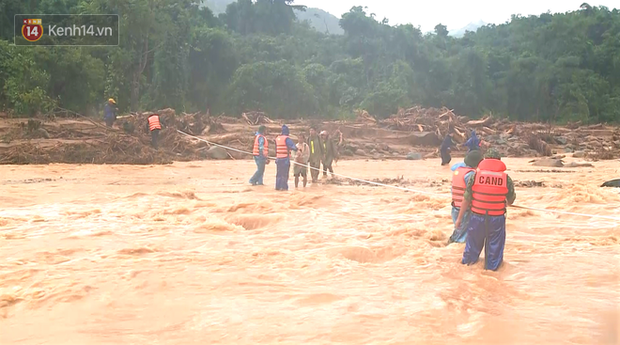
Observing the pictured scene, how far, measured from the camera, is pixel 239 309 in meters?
5.46

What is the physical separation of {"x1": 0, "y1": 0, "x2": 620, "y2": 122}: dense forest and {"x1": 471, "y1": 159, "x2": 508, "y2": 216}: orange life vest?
70.2 feet

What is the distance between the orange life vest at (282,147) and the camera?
1273cm

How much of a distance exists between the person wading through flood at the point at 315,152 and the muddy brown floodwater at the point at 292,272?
2009 millimetres

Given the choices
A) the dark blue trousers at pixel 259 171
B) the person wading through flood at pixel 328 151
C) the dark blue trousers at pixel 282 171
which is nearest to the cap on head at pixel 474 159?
the dark blue trousers at pixel 282 171

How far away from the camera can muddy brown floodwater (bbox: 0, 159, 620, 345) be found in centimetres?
496

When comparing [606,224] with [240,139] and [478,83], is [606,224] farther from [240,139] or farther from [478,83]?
[478,83]

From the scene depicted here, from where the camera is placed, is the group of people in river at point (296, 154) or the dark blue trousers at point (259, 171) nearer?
the group of people in river at point (296, 154)

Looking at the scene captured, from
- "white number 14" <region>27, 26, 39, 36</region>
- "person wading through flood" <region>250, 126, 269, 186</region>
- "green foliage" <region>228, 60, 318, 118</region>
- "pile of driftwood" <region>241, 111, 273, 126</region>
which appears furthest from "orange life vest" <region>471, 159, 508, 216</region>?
"green foliage" <region>228, 60, 318, 118</region>

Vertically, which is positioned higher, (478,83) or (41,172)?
(478,83)

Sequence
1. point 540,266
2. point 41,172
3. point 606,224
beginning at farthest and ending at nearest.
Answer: point 41,172, point 606,224, point 540,266

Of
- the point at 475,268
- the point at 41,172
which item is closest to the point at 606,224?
the point at 475,268

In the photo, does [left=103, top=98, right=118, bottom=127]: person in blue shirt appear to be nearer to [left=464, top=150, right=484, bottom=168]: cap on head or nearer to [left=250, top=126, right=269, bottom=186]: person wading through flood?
[left=250, top=126, right=269, bottom=186]: person wading through flood

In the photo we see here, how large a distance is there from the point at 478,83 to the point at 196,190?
118 feet

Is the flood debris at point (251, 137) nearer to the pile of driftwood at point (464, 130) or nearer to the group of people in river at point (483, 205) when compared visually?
the pile of driftwood at point (464, 130)
